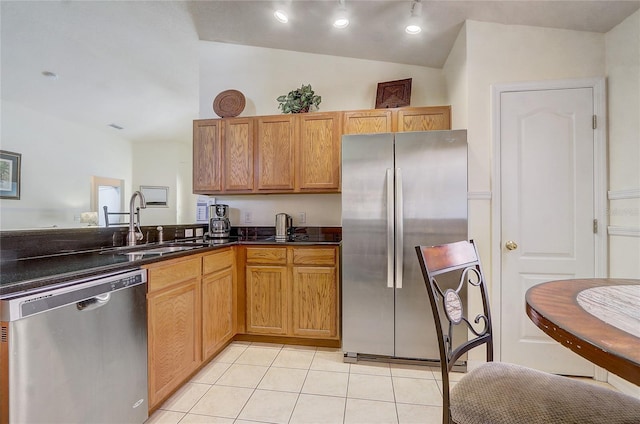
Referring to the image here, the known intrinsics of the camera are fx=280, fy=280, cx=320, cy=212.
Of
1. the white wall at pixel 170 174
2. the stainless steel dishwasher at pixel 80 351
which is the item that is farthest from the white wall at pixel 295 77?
the stainless steel dishwasher at pixel 80 351

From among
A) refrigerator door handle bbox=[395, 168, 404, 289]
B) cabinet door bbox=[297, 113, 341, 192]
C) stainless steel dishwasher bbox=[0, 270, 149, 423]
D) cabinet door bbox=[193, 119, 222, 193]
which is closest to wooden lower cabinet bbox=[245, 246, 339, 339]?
refrigerator door handle bbox=[395, 168, 404, 289]

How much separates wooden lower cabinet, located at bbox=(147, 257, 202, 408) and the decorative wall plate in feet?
5.76

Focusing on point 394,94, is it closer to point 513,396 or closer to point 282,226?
point 282,226

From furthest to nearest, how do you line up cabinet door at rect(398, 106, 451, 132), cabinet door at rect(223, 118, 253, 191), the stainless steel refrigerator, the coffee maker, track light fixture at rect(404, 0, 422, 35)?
the coffee maker < cabinet door at rect(223, 118, 253, 191) < cabinet door at rect(398, 106, 451, 132) < the stainless steel refrigerator < track light fixture at rect(404, 0, 422, 35)

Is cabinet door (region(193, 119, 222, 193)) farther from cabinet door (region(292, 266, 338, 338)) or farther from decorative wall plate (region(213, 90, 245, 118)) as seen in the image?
cabinet door (region(292, 266, 338, 338))

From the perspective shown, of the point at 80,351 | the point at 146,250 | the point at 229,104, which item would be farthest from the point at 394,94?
the point at 80,351

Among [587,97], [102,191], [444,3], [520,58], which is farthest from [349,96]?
[102,191]

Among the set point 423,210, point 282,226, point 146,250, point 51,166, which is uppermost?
point 51,166

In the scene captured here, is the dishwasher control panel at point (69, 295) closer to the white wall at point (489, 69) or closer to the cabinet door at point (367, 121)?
the cabinet door at point (367, 121)

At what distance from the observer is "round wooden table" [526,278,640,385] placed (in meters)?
0.58

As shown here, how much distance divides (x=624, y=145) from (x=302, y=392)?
105 inches

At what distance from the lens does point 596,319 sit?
747 mm

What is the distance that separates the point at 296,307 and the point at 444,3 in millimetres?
2609

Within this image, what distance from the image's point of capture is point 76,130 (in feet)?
8.92
